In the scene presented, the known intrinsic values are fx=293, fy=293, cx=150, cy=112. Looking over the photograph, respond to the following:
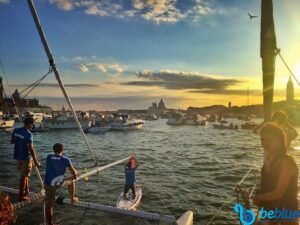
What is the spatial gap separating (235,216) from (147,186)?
7697 millimetres

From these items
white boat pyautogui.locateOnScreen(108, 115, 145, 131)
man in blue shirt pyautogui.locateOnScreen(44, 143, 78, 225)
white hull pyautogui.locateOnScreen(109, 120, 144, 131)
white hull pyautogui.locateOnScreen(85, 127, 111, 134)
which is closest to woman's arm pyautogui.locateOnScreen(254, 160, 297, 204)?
man in blue shirt pyautogui.locateOnScreen(44, 143, 78, 225)

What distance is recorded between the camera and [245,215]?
5480 mm

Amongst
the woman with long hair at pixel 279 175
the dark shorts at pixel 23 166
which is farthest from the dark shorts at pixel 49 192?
the woman with long hair at pixel 279 175

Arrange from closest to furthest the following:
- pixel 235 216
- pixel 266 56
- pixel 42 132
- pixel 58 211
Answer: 1. pixel 266 56
2. pixel 58 211
3. pixel 235 216
4. pixel 42 132

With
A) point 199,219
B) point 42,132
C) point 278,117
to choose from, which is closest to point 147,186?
point 199,219

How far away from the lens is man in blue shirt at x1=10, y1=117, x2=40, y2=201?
976 centimetres

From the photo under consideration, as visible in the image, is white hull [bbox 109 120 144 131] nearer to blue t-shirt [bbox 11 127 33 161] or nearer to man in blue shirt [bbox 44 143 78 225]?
blue t-shirt [bbox 11 127 33 161]

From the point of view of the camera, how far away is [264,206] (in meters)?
4.71

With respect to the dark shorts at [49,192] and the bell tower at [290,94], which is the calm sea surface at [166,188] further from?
the bell tower at [290,94]

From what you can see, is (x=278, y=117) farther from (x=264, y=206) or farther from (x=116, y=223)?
(x=116, y=223)

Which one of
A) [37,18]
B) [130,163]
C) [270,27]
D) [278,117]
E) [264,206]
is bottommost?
[130,163]

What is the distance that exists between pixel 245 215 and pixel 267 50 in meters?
3.64

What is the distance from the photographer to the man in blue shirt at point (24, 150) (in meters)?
9.76

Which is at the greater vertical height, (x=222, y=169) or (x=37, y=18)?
(x=37, y=18)
